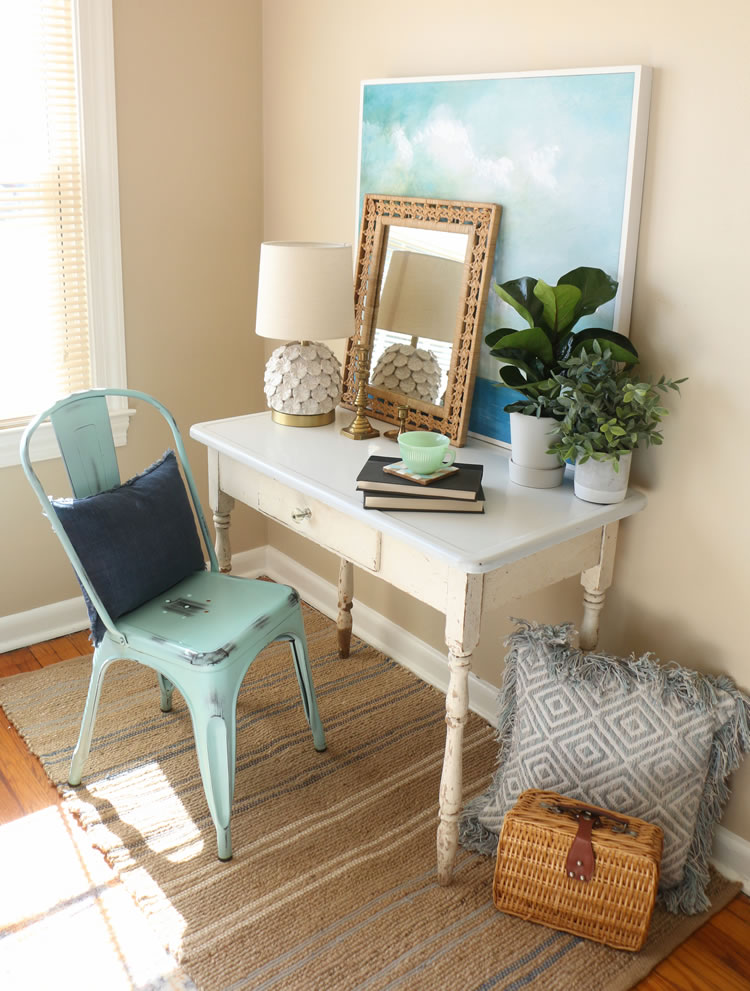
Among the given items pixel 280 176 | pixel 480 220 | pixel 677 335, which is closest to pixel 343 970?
pixel 677 335

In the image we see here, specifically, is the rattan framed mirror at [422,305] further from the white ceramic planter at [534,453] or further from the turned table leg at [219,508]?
the turned table leg at [219,508]

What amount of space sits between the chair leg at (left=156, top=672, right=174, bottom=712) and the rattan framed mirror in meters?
0.90

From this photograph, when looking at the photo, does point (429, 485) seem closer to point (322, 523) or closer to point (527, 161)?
point (322, 523)

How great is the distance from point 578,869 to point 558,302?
1.11 metres

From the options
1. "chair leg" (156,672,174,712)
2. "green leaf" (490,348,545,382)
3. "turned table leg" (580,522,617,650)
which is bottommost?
"chair leg" (156,672,174,712)

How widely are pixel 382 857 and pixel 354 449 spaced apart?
935 mm

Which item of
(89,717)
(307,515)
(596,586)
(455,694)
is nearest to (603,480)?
(596,586)

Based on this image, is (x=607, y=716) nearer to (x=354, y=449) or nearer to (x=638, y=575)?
(x=638, y=575)

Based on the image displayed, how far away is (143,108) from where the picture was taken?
2641 millimetres

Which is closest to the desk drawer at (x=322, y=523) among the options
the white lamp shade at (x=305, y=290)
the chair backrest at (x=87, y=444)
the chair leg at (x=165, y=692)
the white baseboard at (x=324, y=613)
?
the chair backrest at (x=87, y=444)

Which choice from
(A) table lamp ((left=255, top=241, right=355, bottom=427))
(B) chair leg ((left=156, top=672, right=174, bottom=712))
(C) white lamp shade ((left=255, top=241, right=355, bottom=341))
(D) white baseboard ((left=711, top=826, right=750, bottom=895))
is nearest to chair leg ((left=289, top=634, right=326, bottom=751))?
(B) chair leg ((left=156, top=672, right=174, bottom=712))

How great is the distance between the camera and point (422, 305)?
89.3 inches

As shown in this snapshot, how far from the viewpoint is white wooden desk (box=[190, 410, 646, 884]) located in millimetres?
1723

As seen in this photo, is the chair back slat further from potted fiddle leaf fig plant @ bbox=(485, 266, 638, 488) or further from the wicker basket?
the wicker basket
